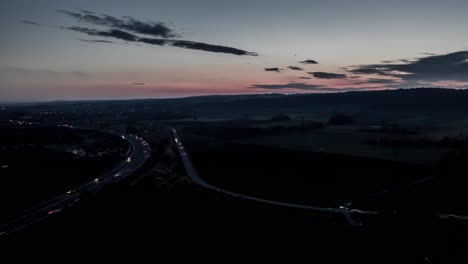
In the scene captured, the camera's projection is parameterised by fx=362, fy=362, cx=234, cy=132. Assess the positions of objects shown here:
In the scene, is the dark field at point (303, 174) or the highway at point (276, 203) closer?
the highway at point (276, 203)

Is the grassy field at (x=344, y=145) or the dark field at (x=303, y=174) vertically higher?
the grassy field at (x=344, y=145)

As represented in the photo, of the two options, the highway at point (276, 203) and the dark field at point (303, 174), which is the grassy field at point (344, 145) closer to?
the dark field at point (303, 174)

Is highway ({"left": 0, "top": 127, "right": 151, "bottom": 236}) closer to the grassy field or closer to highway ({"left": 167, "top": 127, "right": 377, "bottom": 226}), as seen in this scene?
highway ({"left": 167, "top": 127, "right": 377, "bottom": 226})

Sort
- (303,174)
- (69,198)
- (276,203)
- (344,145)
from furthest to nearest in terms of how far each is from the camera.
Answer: (344,145), (303,174), (69,198), (276,203)

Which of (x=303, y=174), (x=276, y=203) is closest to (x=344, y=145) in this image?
Result: (x=303, y=174)

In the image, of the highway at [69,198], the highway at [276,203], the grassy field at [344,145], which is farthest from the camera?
the grassy field at [344,145]

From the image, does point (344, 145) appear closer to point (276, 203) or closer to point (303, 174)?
point (303, 174)

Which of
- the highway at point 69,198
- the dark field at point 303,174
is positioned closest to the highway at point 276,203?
the dark field at point 303,174

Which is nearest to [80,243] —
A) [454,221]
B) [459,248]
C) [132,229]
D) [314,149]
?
[132,229]

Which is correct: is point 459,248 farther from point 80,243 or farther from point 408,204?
point 80,243
